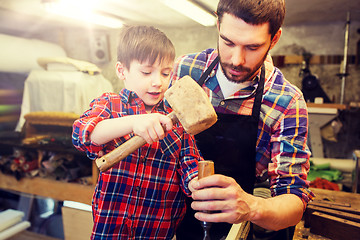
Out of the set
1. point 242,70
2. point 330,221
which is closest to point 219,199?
point 242,70

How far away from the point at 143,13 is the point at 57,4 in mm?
545

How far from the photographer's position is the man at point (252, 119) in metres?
0.92

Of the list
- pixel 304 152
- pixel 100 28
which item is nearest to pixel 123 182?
pixel 304 152

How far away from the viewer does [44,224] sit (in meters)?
2.72

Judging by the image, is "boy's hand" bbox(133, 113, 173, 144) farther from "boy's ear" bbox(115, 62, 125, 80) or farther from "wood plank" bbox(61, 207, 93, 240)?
"wood plank" bbox(61, 207, 93, 240)

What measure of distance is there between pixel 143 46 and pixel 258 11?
1.36 feet

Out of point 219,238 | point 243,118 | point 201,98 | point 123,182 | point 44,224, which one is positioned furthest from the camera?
point 44,224

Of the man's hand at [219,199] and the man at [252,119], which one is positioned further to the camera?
the man at [252,119]

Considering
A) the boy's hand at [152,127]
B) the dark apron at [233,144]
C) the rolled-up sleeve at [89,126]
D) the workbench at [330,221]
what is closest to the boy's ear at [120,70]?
the rolled-up sleeve at [89,126]

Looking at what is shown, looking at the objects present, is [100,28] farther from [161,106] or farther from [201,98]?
[201,98]

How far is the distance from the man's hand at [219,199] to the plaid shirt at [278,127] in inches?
13.4

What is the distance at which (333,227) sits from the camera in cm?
135

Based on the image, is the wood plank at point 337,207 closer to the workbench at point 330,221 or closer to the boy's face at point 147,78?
the workbench at point 330,221

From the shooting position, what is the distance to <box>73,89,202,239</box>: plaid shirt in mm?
1021
